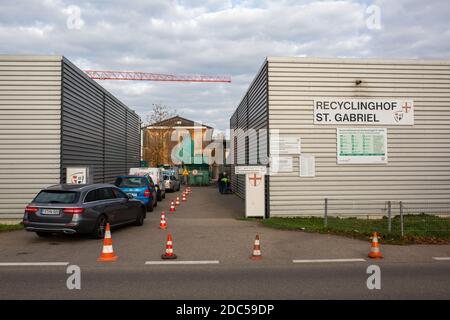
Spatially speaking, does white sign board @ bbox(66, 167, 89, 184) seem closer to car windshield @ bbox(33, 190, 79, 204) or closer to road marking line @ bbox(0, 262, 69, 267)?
car windshield @ bbox(33, 190, 79, 204)

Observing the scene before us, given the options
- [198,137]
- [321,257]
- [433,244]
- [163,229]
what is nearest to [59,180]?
[163,229]

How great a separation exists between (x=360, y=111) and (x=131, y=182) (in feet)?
32.4

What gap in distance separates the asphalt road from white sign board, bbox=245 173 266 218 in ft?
9.65

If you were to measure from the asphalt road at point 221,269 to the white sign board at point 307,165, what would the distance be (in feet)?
12.5

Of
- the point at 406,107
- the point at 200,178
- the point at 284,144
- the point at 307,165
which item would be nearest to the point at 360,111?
the point at 406,107

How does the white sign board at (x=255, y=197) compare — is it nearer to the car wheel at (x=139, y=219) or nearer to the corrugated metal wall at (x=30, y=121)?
the car wheel at (x=139, y=219)

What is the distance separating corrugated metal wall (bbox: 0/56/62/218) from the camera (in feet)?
48.7

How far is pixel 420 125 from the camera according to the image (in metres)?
15.7

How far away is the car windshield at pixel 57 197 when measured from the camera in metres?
10.3

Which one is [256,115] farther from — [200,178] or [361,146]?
[200,178]

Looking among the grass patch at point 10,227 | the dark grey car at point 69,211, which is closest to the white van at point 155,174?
the grass patch at point 10,227

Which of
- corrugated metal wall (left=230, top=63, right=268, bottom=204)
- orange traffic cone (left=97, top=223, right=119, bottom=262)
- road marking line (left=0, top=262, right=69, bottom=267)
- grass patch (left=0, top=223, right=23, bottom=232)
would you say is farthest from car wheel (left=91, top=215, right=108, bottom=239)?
corrugated metal wall (left=230, top=63, right=268, bottom=204)
